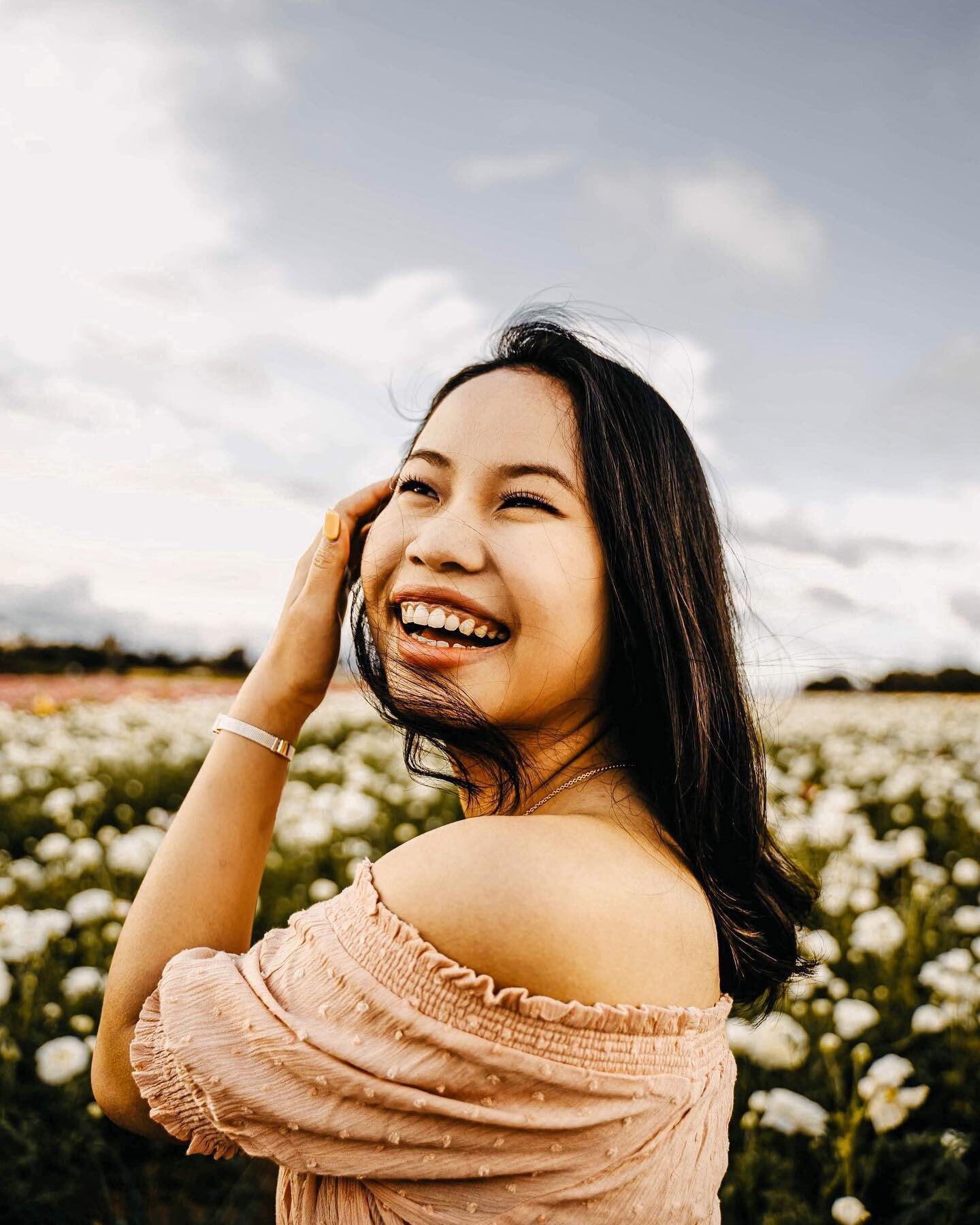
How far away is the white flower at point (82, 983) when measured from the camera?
3.07 m

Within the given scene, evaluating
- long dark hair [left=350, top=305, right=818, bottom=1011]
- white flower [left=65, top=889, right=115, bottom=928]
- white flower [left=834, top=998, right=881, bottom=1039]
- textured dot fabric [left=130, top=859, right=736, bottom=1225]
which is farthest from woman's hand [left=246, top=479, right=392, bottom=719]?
white flower [left=65, top=889, right=115, bottom=928]

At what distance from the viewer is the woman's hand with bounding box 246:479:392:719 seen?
5.75 ft

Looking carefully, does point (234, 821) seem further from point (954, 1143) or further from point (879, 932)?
point (879, 932)

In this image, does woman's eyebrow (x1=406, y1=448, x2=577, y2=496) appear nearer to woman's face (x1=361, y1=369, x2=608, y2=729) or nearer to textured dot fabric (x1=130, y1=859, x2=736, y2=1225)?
woman's face (x1=361, y1=369, x2=608, y2=729)

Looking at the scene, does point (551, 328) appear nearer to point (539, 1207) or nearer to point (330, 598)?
point (330, 598)

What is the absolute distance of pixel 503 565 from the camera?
50.5 inches

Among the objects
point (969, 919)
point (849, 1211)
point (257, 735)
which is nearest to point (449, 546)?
point (257, 735)

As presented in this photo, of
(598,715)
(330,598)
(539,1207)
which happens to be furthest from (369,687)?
(539,1207)

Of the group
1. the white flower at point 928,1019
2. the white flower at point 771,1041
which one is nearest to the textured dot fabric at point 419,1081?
the white flower at point 771,1041

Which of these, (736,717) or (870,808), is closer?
(736,717)

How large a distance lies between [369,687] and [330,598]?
22 cm

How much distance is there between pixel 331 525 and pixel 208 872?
2.21 feet

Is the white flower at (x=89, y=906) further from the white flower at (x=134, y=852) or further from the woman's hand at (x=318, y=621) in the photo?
the woman's hand at (x=318, y=621)

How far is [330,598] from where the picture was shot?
5.83 feet
